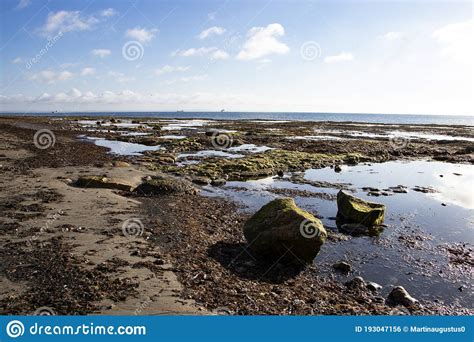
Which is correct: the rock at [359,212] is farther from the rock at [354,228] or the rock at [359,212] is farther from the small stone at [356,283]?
the small stone at [356,283]

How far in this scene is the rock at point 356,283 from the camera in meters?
11.6

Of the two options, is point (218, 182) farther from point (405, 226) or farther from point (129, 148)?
point (129, 148)

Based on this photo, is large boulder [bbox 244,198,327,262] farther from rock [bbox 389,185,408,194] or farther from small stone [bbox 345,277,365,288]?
rock [bbox 389,185,408,194]

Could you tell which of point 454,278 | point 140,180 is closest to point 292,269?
point 454,278

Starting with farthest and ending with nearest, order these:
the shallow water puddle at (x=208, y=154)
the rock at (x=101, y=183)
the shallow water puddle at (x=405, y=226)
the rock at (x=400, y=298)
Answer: the shallow water puddle at (x=208, y=154), the rock at (x=101, y=183), the shallow water puddle at (x=405, y=226), the rock at (x=400, y=298)

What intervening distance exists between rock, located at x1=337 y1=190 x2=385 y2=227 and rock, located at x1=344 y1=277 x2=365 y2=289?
611cm

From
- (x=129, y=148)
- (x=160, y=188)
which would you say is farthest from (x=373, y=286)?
(x=129, y=148)

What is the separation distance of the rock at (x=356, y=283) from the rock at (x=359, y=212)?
611 cm

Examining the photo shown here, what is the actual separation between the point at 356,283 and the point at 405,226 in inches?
318

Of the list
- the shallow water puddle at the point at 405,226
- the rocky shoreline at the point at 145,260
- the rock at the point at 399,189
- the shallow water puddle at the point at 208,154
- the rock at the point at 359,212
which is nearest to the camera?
the rocky shoreline at the point at 145,260

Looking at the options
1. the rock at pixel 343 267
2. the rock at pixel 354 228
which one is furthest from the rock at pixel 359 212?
the rock at pixel 343 267

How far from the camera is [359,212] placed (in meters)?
17.5

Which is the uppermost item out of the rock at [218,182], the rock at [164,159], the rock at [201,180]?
the rock at [164,159]

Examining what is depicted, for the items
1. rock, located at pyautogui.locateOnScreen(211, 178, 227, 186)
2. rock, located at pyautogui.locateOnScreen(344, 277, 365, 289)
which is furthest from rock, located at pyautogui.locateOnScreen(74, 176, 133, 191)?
rock, located at pyautogui.locateOnScreen(344, 277, 365, 289)
